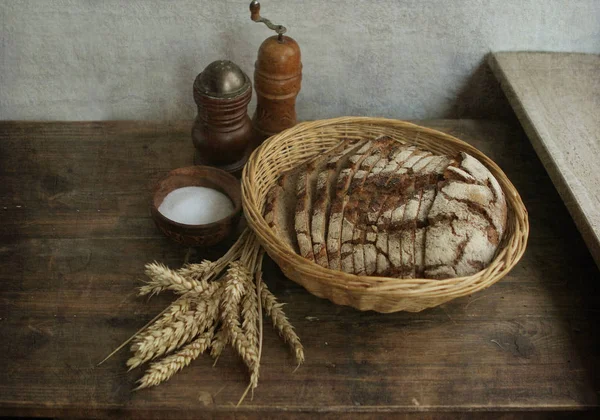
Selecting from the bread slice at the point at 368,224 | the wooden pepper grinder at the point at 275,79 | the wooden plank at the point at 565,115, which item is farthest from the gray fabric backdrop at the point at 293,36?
the bread slice at the point at 368,224

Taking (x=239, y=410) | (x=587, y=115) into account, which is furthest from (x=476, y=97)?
(x=239, y=410)

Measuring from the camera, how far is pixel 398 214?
1173 millimetres

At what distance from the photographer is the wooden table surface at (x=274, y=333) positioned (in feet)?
3.54

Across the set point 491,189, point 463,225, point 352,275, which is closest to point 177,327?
point 352,275

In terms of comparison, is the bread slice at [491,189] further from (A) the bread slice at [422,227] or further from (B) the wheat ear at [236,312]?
(B) the wheat ear at [236,312]

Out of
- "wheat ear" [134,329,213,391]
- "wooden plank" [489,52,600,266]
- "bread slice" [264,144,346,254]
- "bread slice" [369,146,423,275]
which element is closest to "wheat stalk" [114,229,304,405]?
"wheat ear" [134,329,213,391]

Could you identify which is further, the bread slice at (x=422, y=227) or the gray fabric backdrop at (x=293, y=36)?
the gray fabric backdrop at (x=293, y=36)

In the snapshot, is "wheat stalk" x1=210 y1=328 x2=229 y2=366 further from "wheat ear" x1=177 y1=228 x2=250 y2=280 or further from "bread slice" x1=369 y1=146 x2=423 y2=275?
"bread slice" x1=369 y1=146 x2=423 y2=275

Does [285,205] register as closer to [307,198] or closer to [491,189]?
[307,198]

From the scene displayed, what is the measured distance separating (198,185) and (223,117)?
18 cm

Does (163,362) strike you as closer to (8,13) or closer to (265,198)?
(265,198)

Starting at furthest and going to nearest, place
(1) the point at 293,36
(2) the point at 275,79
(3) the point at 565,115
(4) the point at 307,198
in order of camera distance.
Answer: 1. (1) the point at 293,36
2. (3) the point at 565,115
3. (2) the point at 275,79
4. (4) the point at 307,198

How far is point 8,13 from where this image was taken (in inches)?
63.3

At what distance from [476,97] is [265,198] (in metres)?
0.88
